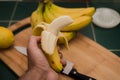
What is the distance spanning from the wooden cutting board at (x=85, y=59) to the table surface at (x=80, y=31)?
44 millimetres

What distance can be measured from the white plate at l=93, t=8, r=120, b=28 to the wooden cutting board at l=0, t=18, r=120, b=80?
0.46ft

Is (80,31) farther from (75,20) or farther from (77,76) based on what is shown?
(77,76)

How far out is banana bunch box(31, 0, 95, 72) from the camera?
562mm

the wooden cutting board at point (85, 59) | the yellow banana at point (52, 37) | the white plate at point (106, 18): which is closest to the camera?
the yellow banana at point (52, 37)

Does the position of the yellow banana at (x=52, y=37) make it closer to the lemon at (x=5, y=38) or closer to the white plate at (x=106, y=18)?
the lemon at (x=5, y=38)

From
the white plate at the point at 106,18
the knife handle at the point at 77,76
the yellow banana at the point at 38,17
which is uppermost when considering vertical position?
the yellow banana at the point at 38,17

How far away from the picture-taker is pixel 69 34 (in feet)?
2.39

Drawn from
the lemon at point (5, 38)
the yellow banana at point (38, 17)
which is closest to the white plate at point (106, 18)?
the yellow banana at point (38, 17)

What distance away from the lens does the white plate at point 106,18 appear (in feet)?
2.85

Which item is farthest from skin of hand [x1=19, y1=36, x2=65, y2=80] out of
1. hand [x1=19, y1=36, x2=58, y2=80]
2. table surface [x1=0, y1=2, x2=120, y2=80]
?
table surface [x1=0, y1=2, x2=120, y2=80]

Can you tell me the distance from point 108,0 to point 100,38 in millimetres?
292

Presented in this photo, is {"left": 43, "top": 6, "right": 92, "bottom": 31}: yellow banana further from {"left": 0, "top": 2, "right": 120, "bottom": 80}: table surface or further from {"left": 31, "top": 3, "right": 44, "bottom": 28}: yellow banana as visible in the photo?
{"left": 0, "top": 2, "right": 120, "bottom": 80}: table surface

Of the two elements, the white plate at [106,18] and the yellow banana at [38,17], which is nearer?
the yellow banana at [38,17]

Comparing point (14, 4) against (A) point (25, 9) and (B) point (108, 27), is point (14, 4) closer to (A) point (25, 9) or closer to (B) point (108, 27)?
(A) point (25, 9)
